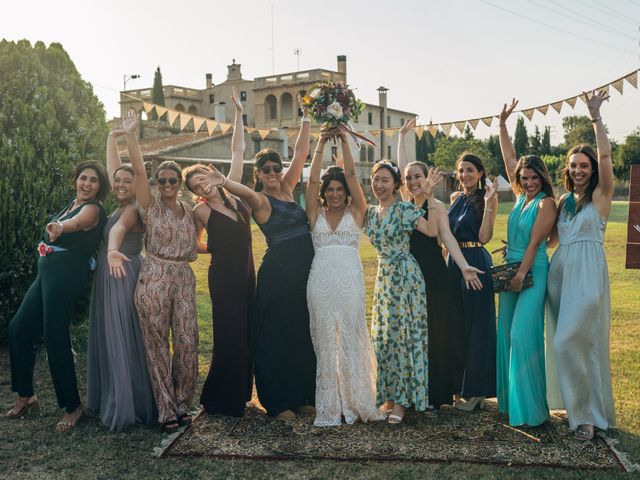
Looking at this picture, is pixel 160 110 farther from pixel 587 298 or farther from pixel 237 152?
pixel 587 298

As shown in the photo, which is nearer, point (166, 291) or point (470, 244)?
point (166, 291)

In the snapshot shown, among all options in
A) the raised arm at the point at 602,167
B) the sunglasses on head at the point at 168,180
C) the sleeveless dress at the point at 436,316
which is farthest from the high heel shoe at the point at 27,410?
the raised arm at the point at 602,167

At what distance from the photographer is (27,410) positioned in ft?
19.8

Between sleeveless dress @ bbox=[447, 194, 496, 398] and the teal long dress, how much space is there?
6.5 inches

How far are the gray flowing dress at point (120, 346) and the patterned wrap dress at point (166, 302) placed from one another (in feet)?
0.60

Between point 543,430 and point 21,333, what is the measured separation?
4.56 meters

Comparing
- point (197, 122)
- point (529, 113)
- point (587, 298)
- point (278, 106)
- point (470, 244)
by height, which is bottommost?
point (587, 298)

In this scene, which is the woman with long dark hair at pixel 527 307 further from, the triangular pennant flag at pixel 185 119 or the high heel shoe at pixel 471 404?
the triangular pennant flag at pixel 185 119

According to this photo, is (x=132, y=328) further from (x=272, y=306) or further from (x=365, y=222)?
(x=365, y=222)

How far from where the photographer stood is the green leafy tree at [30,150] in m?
7.48

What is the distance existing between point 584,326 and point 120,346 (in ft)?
12.5

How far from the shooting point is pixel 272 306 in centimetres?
571

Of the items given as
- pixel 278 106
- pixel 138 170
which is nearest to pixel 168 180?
pixel 138 170

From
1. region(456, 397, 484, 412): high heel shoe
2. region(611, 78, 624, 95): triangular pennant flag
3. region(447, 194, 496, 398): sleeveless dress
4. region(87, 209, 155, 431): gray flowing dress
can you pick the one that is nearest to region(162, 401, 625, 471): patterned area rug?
region(456, 397, 484, 412): high heel shoe
